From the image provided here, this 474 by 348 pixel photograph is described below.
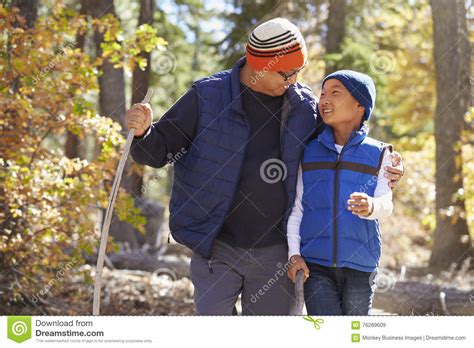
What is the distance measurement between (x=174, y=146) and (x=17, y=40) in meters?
2.75

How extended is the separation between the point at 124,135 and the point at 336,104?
4.45m

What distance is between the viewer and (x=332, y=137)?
11.8 ft

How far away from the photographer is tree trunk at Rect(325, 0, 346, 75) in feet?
45.2

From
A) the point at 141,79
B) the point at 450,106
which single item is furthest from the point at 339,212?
the point at 141,79

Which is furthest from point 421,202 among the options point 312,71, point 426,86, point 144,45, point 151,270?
point 144,45

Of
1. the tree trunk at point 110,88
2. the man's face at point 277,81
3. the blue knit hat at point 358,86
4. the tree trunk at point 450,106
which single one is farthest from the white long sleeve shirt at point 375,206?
the tree trunk at point 450,106

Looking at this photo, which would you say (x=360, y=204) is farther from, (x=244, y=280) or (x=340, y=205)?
(x=244, y=280)

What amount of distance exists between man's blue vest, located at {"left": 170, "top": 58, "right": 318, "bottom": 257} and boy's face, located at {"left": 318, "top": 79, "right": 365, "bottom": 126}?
4.2 inches

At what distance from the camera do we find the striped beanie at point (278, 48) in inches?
137

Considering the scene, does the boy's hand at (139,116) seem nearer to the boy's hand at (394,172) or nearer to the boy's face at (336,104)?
the boy's face at (336,104)

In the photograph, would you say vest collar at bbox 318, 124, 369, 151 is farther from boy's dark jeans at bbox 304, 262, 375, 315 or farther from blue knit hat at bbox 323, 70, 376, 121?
boy's dark jeans at bbox 304, 262, 375, 315
